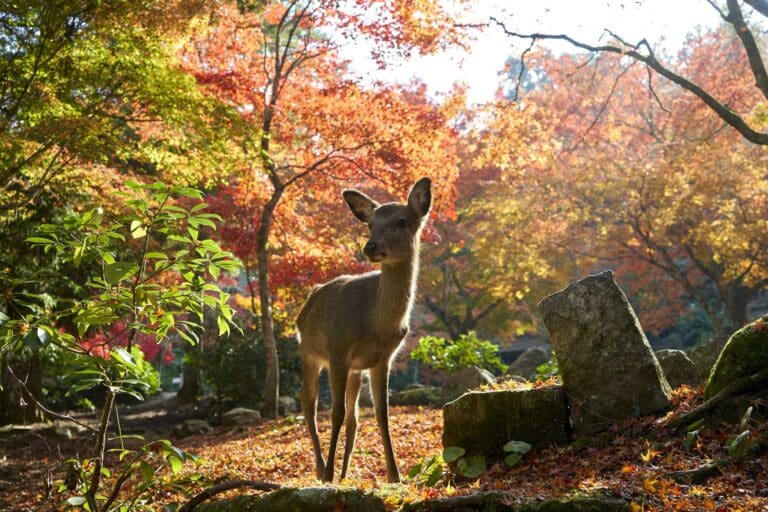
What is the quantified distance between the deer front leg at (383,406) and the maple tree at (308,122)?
7.11 m

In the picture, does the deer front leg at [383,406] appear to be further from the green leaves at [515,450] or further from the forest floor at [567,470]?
the green leaves at [515,450]

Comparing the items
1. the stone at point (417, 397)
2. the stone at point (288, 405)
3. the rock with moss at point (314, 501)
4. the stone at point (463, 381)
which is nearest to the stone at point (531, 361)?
the stone at point (417, 397)

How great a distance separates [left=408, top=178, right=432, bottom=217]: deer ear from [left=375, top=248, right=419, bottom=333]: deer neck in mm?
390

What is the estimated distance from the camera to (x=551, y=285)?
873 inches

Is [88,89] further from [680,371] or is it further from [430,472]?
[680,371]

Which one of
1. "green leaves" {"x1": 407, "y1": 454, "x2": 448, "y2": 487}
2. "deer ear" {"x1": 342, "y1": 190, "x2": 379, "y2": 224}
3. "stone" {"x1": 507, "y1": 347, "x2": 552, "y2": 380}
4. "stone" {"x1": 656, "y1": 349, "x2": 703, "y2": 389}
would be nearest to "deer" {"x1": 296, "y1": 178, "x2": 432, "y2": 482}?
"deer ear" {"x1": 342, "y1": 190, "x2": 379, "y2": 224}

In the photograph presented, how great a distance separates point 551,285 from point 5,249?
1613 centimetres

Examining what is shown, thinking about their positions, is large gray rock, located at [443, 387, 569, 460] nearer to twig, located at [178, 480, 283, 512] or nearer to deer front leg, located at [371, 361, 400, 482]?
deer front leg, located at [371, 361, 400, 482]

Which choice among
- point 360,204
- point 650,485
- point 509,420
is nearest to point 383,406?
point 509,420

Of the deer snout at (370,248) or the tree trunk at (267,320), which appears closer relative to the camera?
the deer snout at (370,248)

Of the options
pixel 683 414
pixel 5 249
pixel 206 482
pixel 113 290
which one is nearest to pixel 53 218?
pixel 5 249

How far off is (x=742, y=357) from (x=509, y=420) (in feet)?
5.99

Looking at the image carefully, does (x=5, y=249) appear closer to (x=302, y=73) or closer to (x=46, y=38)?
(x=46, y=38)

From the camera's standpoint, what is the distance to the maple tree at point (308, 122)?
12938 millimetres
